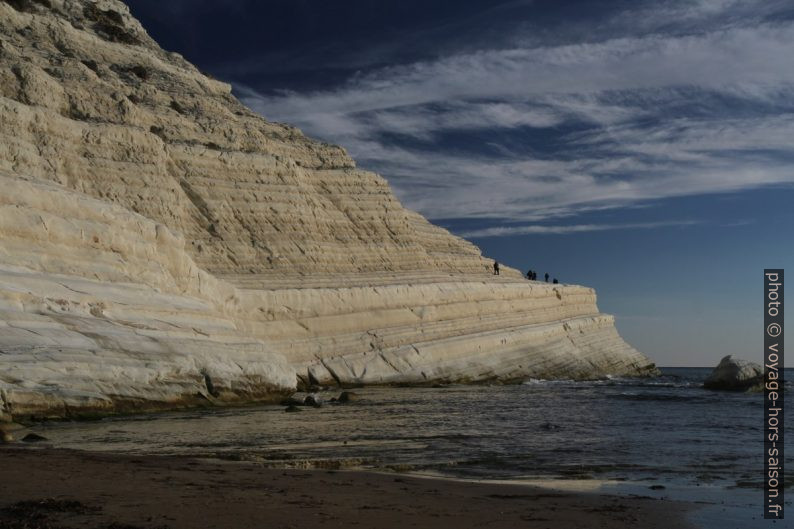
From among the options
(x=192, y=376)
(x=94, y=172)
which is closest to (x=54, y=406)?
(x=192, y=376)

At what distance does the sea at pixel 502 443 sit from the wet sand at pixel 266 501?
800 millimetres

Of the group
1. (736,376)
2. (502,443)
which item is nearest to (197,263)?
(502,443)

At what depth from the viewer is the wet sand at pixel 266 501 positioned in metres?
6.32

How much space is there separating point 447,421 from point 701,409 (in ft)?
33.7

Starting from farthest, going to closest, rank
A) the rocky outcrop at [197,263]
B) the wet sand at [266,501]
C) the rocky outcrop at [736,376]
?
the rocky outcrop at [736,376]
the rocky outcrop at [197,263]
the wet sand at [266,501]

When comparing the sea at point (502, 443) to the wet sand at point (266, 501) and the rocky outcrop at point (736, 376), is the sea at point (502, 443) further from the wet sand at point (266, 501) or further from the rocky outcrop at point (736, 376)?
the rocky outcrop at point (736, 376)

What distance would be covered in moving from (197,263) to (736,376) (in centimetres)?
2330

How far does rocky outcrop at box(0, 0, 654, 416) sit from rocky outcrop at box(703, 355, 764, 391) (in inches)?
297

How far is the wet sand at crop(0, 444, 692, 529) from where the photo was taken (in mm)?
6320

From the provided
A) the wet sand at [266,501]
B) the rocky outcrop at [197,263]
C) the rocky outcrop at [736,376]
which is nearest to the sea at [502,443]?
the wet sand at [266,501]

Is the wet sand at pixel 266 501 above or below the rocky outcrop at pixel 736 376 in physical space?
below

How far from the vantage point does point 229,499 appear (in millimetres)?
7238

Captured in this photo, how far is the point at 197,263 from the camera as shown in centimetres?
2961

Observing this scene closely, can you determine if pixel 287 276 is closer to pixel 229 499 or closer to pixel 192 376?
pixel 192 376
